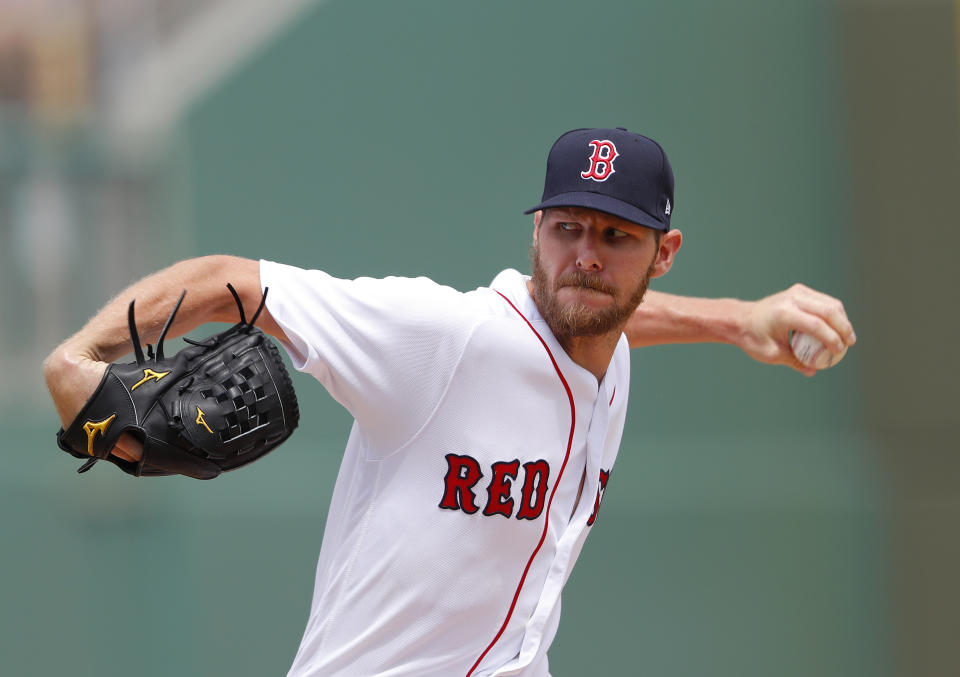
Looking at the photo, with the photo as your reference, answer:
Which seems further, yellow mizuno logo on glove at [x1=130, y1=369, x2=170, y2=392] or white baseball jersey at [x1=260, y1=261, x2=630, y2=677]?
white baseball jersey at [x1=260, y1=261, x2=630, y2=677]

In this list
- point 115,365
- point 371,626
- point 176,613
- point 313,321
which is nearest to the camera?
point 115,365

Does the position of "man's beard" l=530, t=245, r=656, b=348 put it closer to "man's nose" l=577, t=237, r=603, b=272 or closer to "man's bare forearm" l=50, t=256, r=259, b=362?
"man's nose" l=577, t=237, r=603, b=272

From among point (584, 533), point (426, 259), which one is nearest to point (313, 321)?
point (584, 533)

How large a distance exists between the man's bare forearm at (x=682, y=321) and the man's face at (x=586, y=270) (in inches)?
A: 17.9

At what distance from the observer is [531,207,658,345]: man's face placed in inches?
83.6

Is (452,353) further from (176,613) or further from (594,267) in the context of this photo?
(176,613)

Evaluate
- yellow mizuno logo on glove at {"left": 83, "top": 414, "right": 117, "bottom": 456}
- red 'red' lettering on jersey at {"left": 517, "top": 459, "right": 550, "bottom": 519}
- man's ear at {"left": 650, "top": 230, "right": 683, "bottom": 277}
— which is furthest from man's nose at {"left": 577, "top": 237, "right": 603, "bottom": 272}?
yellow mizuno logo on glove at {"left": 83, "top": 414, "right": 117, "bottom": 456}

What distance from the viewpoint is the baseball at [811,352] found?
2.42m

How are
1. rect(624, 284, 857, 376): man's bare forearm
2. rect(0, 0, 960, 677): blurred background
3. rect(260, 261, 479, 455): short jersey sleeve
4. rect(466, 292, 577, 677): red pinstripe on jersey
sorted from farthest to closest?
rect(0, 0, 960, 677): blurred background → rect(624, 284, 857, 376): man's bare forearm → rect(466, 292, 577, 677): red pinstripe on jersey → rect(260, 261, 479, 455): short jersey sleeve

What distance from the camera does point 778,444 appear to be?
186 inches

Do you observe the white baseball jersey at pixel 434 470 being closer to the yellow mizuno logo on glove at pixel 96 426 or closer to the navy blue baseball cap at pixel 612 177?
the navy blue baseball cap at pixel 612 177

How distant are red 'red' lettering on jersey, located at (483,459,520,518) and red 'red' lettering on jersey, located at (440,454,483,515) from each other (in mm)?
30

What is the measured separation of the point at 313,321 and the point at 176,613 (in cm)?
293

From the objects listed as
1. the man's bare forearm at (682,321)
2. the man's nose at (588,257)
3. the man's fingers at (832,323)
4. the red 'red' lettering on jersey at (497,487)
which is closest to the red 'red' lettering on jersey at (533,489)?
the red 'red' lettering on jersey at (497,487)
